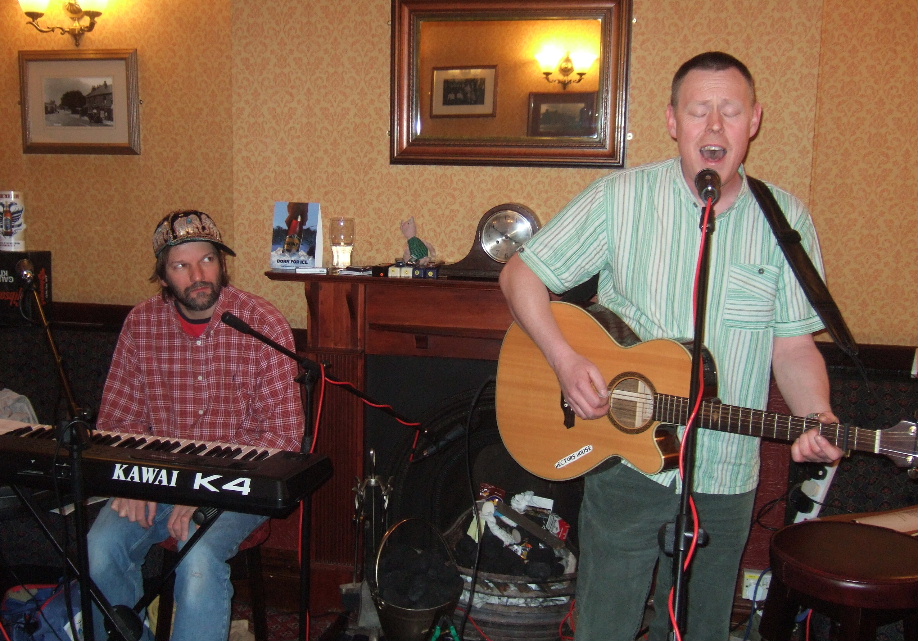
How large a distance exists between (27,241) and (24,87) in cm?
71

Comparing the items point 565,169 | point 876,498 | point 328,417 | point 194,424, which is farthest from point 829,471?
point 194,424

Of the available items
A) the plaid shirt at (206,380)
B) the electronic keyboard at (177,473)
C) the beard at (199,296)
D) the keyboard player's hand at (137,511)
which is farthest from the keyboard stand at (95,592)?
the beard at (199,296)

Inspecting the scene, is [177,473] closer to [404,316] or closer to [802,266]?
[404,316]

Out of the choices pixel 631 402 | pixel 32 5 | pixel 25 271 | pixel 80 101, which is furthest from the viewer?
pixel 80 101

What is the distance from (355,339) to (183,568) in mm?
1011

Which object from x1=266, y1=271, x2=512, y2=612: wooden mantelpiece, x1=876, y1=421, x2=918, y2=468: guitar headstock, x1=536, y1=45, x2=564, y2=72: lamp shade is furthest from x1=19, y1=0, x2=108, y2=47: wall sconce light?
x1=876, y1=421, x2=918, y2=468: guitar headstock

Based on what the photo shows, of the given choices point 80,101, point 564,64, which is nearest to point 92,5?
point 80,101

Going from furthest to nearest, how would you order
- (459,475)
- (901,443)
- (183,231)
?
(459,475), (183,231), (901,443)

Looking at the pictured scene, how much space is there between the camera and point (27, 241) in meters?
A: 3.41

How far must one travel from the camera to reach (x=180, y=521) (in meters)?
2.01

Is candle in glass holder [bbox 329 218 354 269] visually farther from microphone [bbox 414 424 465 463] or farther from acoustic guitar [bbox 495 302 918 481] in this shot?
acoustic guitar [bbox 495 302 918 481]

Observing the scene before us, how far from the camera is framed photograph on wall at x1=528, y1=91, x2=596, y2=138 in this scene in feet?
8.59

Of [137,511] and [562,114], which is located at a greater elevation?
[562,114]

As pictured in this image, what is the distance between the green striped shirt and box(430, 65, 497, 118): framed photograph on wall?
1.19 m
